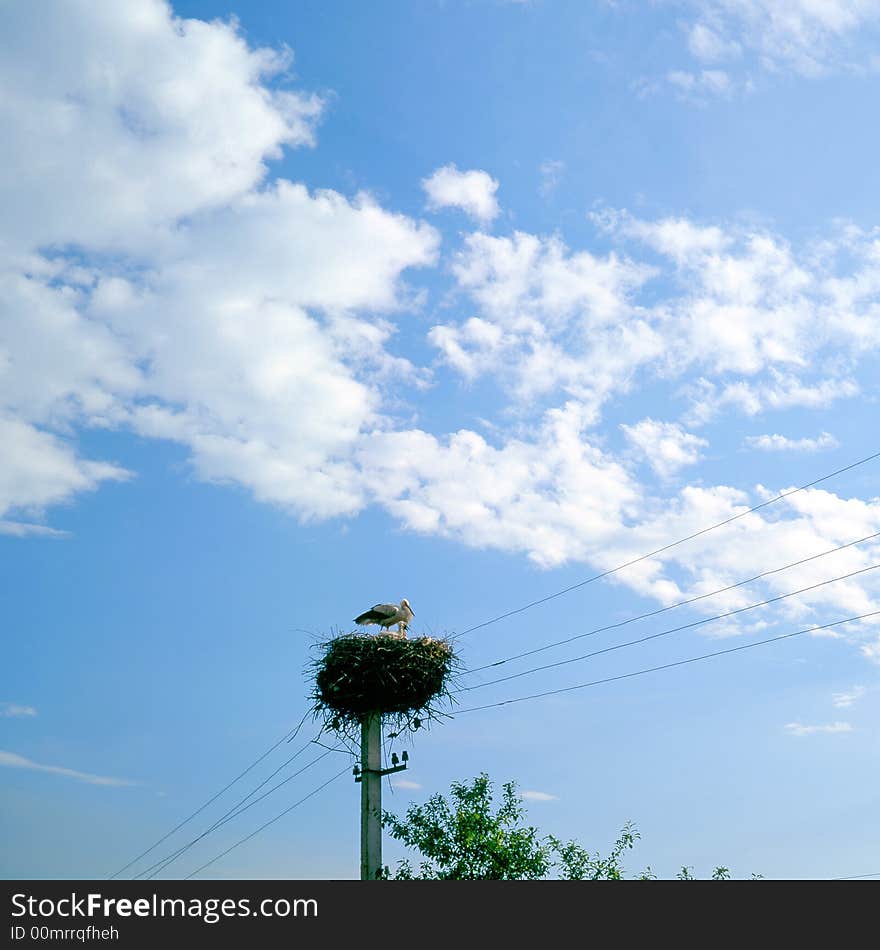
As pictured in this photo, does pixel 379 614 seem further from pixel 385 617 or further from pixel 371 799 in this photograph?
pixel 371 799

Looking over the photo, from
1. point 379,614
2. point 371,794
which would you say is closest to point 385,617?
point 379,614

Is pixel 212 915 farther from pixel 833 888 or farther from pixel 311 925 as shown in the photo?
pixel 833 888

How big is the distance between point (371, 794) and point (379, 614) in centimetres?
374

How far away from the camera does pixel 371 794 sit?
13.9m

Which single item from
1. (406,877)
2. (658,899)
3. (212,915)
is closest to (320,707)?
(406,877)

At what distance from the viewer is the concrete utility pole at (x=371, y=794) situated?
13463 millimetres

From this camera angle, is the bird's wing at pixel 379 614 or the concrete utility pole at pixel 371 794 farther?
the bird's wing at pixel 379 614

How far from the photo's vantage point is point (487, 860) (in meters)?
15.0

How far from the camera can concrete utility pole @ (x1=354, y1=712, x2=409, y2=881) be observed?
44.2ft

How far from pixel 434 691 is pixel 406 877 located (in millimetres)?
3050

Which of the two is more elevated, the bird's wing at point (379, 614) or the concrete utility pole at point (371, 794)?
the bird's wing at point (379, 614)

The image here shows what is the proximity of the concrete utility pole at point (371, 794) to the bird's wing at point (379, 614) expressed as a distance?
2378 millimetres

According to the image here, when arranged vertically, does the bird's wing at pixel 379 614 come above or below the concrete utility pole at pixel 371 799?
above

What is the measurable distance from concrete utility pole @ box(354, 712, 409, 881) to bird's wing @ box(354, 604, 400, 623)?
2378mm
